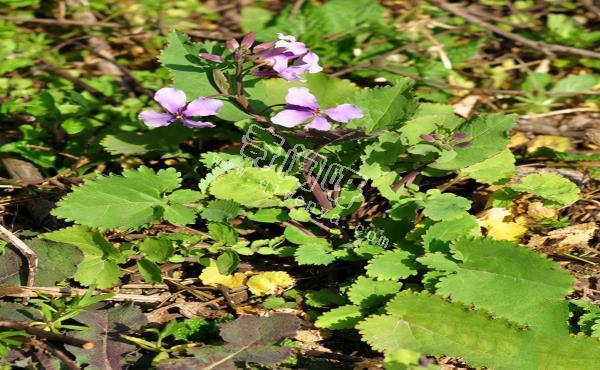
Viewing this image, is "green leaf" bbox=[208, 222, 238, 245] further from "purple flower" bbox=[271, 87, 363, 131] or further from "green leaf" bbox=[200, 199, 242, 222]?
"purple flower" bbox=[271, 87, 363, 131]

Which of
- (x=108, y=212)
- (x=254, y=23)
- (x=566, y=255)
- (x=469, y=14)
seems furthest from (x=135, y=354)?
(x=469, y=14)

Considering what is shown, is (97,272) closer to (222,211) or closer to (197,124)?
(222,211)

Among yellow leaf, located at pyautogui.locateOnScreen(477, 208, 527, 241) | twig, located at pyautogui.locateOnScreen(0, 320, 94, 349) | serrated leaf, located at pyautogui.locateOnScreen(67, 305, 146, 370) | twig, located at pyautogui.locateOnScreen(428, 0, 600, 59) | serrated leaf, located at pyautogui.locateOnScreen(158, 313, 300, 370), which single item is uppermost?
twig, located at pyautogui.locateOnScreen(428, 0, 600, 59)

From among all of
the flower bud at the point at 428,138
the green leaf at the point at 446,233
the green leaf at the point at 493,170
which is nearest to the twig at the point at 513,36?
the green leaf at the point at 493,170

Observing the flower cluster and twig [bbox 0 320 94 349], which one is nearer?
twig [bbox 0 320 94 349]

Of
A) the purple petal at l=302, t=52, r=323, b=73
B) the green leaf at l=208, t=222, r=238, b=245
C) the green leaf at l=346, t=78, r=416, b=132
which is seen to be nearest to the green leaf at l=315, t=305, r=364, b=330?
the green leaf at l=208, t=222, r=238, b=245

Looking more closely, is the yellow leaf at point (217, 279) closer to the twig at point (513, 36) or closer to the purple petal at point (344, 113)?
the purple petal at point (344, 113)
